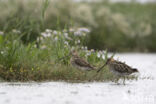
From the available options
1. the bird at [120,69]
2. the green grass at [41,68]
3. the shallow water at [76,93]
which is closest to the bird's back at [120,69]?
the bird at [120,69]

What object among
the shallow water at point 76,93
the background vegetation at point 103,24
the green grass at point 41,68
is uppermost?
the background vegetation at point 103,24

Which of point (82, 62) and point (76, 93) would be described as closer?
point (76, 93)

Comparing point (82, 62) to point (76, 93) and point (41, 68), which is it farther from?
point (76, 93)

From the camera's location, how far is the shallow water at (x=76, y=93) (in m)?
7.00

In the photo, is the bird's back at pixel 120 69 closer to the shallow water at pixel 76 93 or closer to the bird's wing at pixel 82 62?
the shallow water at pixel 76 93

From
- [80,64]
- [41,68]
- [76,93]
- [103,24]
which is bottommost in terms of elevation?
[76,93]

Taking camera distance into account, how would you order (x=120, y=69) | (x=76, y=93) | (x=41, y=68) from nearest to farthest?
1. (x=76, y=93)
2. (x=120, y=69)
3. (x=41, y=68)

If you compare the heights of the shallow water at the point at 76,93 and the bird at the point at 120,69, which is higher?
the bird at the point at 120,69

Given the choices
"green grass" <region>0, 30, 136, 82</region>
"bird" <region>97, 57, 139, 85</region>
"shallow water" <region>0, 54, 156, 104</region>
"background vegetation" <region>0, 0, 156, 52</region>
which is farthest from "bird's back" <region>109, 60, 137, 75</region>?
"background vegetation" <region>0, 0, 156, 52</region>

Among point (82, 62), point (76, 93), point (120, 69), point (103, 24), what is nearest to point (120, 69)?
point (120, 69)

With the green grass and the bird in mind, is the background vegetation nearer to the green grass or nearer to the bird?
the green grass

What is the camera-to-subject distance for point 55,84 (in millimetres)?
8727

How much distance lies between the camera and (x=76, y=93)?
7.70 m

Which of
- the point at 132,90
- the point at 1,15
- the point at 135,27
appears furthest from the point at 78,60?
the point at 135,27
